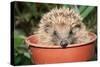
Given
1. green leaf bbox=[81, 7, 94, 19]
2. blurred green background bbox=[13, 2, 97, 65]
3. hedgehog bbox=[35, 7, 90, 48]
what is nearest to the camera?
blurred green background bbox=[13, 2, 97, 65]

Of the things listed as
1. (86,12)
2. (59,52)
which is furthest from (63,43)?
(86,12)

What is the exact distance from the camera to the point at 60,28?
1656 millimetres

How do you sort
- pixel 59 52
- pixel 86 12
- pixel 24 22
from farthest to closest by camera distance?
pixel 86 12
pixel 59 52
pixel 24 22

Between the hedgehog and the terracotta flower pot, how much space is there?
0.04m

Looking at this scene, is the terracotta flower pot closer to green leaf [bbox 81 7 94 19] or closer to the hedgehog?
the hedgehog

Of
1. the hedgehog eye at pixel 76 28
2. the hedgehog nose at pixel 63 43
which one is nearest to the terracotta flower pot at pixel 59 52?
the hedgehog nose at pixel 63 43

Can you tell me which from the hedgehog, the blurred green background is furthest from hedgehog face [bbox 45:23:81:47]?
the blurred green background

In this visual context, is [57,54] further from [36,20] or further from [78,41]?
[36,20]

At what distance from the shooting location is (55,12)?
1657 mm

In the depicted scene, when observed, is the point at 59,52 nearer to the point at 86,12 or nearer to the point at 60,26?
the point at 60,26

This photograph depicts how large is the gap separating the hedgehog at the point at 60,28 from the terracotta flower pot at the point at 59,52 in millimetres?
43

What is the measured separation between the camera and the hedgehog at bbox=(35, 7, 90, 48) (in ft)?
5.33

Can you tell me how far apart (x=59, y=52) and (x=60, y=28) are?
0.21 m
